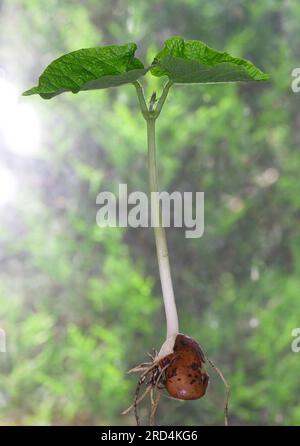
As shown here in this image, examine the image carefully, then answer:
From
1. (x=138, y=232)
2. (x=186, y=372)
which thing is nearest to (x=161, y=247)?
(x=186, y=372)

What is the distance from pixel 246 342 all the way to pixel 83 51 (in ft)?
4.48

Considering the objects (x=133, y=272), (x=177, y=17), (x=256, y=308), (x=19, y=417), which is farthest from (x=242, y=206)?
(x=19, y=417)

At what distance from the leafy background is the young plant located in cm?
112

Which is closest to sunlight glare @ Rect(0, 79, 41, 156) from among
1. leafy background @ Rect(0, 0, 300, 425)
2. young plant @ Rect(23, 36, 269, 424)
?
leafy background @ Rect(0, 0, 300, 425)

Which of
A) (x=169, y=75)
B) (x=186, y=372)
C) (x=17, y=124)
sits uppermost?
(x=17, y=124)

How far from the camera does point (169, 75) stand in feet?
1.03

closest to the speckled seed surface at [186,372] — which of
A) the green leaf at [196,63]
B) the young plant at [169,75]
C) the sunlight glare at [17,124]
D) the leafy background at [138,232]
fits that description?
the young plant at [169,75]

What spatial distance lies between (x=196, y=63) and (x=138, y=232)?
50.1 inches

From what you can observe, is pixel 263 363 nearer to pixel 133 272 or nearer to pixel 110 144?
pixel 133 272

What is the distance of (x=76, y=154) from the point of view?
5.23 feet

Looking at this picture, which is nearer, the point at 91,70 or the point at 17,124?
the point at 91,70

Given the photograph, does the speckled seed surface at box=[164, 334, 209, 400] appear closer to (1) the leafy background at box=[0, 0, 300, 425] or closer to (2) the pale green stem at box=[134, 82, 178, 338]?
(2) the pale green stem at box=[134, 82, 178, 338]

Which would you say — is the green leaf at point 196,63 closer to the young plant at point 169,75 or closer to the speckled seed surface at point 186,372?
the young plant at point 169,75

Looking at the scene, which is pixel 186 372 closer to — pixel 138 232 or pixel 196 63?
pixel 196 63
